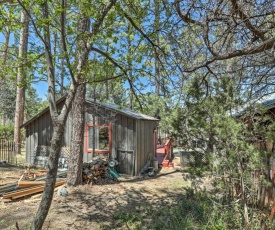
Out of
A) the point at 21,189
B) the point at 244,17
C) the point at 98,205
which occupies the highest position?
the point at 244,17

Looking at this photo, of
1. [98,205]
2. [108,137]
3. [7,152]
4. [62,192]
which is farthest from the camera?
[7,152]

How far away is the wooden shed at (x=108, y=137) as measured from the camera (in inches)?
381

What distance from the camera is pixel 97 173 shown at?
26.3 feet

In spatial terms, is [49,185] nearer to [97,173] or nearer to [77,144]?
[77,144]

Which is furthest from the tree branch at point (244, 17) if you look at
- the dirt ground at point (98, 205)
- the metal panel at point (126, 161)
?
the metal panel at point (126, 161)

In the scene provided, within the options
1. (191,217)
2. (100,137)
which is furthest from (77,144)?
(191,217)

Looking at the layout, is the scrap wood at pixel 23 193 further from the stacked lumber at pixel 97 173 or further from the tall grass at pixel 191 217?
the tall grass at pixel 191 217

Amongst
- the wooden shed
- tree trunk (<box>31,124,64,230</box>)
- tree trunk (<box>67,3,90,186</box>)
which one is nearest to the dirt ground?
tree trunk (<box>67,3,90,186</box>)

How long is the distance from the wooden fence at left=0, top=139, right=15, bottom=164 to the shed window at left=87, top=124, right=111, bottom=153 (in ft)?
13.2

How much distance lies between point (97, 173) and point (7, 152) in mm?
5985

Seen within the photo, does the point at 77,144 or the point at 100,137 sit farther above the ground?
the point at 100,137

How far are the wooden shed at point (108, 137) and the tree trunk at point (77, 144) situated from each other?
216 centimetres

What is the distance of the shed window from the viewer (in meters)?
10.2

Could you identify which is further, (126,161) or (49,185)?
(126,161)
